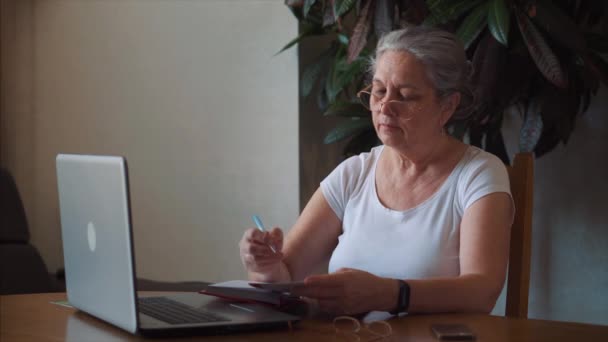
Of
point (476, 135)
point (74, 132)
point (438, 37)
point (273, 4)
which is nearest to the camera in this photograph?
point (438, 37)

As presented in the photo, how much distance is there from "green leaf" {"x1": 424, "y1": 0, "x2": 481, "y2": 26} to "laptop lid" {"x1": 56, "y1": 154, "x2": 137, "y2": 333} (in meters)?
1.42

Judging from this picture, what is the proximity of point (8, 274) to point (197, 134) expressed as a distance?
3.50 ft

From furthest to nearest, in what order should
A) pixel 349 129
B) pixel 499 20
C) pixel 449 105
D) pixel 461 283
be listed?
1. pixel 349 129
2. pixel 499 20
3. pixel 449 105
4. pixel 461 283

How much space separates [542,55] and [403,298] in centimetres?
112

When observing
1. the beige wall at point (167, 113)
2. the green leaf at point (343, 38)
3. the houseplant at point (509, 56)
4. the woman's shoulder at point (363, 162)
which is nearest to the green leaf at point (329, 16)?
the houseplant at point (509, 56)

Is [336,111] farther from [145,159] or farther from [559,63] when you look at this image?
[145,159]

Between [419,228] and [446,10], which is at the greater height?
[446,10]

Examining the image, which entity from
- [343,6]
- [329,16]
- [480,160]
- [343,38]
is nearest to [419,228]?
[480,160]

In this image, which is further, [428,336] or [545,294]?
[545,294]

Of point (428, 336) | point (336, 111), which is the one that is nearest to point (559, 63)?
point (336, 111)

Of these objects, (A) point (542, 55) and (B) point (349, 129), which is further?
(B) point (349, 129)

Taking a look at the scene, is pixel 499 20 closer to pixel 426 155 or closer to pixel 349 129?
pixel 426 155

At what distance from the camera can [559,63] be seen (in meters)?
2.32

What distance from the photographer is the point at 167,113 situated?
142 inches
